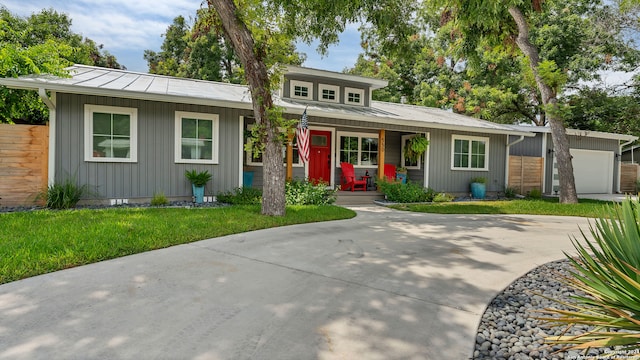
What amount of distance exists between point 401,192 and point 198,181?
6.11 metres

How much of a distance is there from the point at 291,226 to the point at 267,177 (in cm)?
128

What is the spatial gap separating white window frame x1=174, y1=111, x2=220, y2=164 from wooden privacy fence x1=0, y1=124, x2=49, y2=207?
8.76 ft

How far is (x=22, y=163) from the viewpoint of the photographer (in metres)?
7.37

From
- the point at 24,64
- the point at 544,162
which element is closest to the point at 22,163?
the point at 24,64

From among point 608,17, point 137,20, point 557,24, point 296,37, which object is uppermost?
point 557,24

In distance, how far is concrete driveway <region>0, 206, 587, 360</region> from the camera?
2.18 metres

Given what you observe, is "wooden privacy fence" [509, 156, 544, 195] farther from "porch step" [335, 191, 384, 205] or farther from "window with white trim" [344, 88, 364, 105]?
"window with white trim" [344, 88, 364, 105]

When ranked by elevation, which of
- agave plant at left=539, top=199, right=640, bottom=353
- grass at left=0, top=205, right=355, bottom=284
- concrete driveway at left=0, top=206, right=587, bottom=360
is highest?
agave plant at left=539, top=199, right=640, bottom=353

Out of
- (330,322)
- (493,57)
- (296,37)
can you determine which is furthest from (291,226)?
(493,57)

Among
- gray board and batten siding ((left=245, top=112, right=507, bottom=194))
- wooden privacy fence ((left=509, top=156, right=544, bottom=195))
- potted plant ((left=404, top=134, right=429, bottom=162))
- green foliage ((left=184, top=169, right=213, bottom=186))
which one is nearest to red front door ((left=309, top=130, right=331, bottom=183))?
gray board and batten siding ((left=245, top=112, right=507, bottom=194))

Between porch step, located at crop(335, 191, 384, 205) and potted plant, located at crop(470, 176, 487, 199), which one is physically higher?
potted plant, located at crop(470, 176, 487, 199)

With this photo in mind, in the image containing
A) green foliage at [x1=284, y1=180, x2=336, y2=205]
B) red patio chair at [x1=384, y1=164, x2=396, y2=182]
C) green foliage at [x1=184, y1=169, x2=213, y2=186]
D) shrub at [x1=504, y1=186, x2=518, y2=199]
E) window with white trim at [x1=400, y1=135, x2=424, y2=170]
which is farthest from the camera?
shrub at [x1=504, y1=186, x2=518, y2=199]

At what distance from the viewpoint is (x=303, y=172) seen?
11344mm

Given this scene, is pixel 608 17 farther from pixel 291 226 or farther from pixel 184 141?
pixel 184 141
